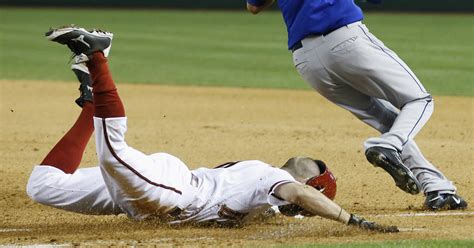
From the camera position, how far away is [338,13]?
17.6 feet

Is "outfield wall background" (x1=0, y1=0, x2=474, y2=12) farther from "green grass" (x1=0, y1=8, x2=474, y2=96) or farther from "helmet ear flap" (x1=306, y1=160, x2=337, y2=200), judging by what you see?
"helmet ear flap" (x1=306, y1=160, x2=337, y2=200)

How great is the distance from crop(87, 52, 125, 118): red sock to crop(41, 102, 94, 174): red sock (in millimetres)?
598

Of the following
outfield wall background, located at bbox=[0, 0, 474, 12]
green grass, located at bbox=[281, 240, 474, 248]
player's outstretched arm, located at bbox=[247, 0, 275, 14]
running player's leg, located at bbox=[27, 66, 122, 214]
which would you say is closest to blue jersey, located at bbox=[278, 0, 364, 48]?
player's outstretched arm, located at bbox=[247, 0, 275, 14]

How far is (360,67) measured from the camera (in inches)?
210

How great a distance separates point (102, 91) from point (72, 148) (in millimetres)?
659

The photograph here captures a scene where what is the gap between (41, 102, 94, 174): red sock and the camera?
5270 mm

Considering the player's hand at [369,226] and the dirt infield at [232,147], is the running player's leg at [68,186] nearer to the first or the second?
the dirt infield at [232,147]

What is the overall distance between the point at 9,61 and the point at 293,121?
6.68 metres

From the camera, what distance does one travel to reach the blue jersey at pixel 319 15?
5.35m

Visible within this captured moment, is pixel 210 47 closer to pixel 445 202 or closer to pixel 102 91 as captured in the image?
pixel 445 202

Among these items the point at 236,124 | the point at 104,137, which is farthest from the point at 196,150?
the point at 104,137

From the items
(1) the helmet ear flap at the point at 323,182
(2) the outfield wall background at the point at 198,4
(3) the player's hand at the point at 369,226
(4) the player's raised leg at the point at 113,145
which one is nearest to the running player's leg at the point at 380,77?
(1) the helmet ear flap at the point at 323,182

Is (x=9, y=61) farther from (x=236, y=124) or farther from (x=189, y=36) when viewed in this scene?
(x=236, y=124)

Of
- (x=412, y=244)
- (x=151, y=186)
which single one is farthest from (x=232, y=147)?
(x=412, y=244)
